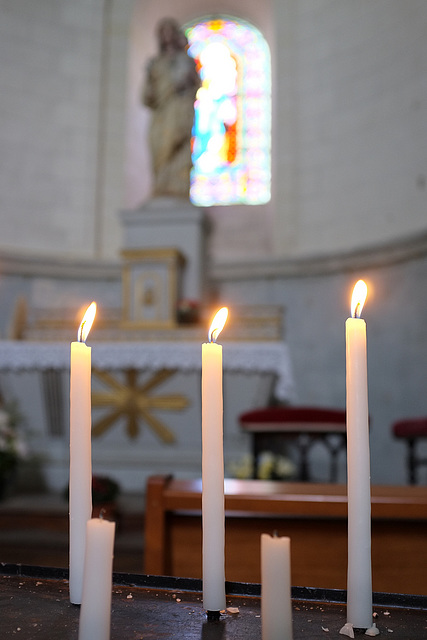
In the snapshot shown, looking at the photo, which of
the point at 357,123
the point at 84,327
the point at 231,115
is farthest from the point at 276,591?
the point at 231,115

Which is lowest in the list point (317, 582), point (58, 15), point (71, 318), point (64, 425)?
point (317, 582)

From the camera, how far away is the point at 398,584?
1.35 meters

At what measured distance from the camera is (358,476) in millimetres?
663

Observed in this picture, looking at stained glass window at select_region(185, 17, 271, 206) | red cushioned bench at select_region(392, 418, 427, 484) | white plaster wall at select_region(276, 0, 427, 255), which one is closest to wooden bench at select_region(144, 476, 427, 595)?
red cushioned bench at select_region(392, 418, 427, 484)

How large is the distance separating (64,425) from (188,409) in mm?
863

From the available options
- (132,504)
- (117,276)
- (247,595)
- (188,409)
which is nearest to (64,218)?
(117,276)

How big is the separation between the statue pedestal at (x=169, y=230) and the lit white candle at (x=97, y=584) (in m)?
5.41

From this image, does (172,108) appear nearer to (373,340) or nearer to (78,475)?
(373,340)

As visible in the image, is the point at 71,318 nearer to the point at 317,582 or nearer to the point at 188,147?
the point at 188,147

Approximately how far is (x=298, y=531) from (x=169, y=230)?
15.9 ft

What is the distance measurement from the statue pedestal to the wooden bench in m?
4.54

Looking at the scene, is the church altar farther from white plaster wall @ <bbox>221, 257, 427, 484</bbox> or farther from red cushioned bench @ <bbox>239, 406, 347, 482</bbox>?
white plaster wall @ <bbox>221, 257, 427, 484</bbox>

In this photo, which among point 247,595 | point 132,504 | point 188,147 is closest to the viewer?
point 247,595

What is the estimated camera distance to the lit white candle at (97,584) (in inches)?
21.4
